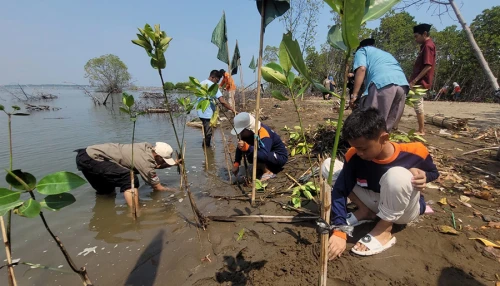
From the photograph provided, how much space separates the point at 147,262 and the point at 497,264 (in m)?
2.80

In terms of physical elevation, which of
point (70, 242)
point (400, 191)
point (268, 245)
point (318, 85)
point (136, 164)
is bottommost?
point (70, 242)

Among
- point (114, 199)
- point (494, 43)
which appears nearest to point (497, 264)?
point (114, 199)

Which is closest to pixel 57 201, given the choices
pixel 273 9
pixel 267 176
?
pixel 273 9

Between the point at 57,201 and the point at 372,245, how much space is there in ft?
6.69

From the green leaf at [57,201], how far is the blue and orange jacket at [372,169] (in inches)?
67.3

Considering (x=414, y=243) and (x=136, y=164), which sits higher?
(x=136, y=164)

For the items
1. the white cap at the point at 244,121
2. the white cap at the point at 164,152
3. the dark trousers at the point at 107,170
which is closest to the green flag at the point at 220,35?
the white cap at the point at 244,121

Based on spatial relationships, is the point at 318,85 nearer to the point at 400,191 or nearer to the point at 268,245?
the point at 400,191

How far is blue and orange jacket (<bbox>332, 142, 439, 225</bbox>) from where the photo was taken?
1927mm

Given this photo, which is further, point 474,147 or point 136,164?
point 474,147

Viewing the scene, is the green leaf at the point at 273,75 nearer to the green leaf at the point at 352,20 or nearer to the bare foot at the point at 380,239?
the green leaf at the point at 352,20

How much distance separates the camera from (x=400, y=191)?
178cm

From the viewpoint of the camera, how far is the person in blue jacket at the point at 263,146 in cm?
365

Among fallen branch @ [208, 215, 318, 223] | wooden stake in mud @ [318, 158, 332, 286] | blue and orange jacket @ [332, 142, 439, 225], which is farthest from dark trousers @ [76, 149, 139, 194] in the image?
wooden stake in mud @ [318, 158, 332, 286]
